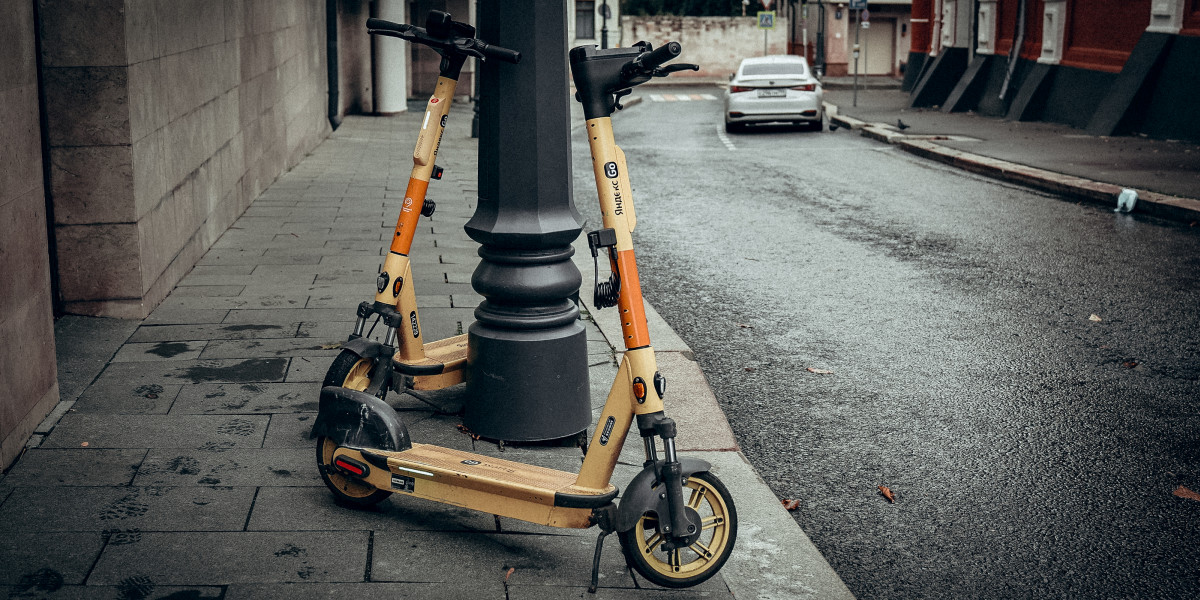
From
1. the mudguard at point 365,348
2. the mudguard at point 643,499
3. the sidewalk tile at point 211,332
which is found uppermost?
the mudguard at point 365,348

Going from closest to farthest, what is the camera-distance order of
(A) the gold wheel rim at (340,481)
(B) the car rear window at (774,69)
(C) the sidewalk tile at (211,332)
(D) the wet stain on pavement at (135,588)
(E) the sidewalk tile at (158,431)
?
1. (D) the wet stain on pavement at (135,588)
2. (A) the gold wheel rim at (340,481)
3. (E) the sidewalk tile at (158,431)
4. (C) the sidewalk tile at (211,332)
5. (B) the car rear window at (774,69)

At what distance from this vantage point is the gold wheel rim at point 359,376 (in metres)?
4.54

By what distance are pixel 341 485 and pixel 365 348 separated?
601 mm

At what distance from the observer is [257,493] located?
13.9 ft

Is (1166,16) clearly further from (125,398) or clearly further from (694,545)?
(694,545)

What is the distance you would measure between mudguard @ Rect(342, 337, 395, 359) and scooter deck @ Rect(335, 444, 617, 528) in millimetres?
535

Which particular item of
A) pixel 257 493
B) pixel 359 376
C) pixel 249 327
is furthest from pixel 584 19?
pixel 257 493

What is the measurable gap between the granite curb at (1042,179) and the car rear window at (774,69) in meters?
3.02

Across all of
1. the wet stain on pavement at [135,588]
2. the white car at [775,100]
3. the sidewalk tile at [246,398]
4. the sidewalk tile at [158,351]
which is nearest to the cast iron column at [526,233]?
the sidewalk tile at [246,398]

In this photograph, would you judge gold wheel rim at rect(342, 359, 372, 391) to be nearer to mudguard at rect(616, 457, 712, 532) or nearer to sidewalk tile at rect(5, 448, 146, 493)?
sidewalk tile at rect(5, 448, 146, 493)

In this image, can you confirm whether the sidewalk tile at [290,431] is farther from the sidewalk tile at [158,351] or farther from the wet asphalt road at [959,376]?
the wet asphalt road at [959,376]

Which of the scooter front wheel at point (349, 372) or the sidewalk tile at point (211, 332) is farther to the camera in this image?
the sidewalk tile at point (211, 332)

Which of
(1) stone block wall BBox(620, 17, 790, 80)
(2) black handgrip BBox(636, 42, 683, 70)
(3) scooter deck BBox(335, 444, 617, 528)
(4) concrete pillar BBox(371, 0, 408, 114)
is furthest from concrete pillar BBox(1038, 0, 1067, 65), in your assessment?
(1) stone block wall BBox(620, 17, 790, 80)

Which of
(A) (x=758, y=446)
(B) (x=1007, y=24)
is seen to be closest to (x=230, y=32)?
(A) (x=758, y=446)
